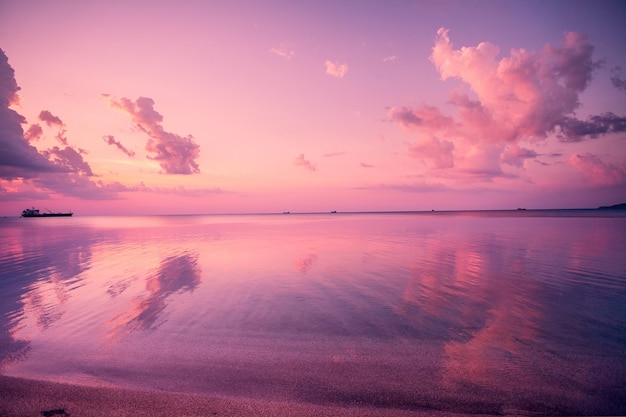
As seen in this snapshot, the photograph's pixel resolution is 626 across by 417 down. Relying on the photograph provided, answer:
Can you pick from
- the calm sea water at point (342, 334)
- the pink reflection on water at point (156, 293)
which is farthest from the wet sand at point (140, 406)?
the pink reflection on water at point (156, 293)

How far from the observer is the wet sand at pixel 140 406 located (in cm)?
408

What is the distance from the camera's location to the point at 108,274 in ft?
49.5

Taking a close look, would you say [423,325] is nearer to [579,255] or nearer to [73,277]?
[73,277]

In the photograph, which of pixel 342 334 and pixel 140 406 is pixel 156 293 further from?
pixel 342 334

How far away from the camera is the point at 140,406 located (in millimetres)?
4266

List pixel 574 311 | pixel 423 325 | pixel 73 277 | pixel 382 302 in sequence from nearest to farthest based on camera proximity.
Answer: pixel 423 325
pixel 574 311
pixel 382 302
pixel 73 277

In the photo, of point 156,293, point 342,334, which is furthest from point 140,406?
point 156,293

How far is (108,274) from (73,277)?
1505 millimetres

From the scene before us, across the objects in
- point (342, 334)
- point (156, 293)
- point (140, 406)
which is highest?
point (140, 406)

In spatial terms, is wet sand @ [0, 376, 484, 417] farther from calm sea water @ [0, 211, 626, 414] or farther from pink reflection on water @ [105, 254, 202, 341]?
pink reflection on water @ [105, 254, 202, 341]

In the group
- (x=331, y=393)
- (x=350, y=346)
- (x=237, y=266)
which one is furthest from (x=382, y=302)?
(x=237, y=266)

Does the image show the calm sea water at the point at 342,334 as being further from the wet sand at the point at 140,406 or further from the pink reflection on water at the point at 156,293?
the wet sand at the point at 140,406

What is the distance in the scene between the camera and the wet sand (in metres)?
4.08

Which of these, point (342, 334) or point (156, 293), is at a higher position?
point (342, 334)
